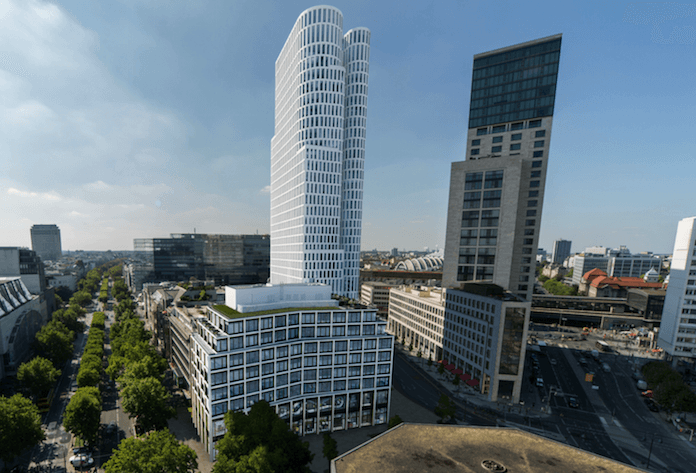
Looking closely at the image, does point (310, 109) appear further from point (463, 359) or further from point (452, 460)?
point (452, 460)

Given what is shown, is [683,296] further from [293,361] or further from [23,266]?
[23,266]

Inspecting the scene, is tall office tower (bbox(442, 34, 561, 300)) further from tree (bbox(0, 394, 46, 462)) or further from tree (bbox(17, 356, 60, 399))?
tree (bbox(17, 356, 60, 399))

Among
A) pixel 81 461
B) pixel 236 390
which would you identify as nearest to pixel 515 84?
pixel 236 390

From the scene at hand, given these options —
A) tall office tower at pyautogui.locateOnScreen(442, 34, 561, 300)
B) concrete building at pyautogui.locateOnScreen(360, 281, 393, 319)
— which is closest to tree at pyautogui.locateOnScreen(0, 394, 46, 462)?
tall office tower at pyautogui.locateOnScreen(442, 34, 561, 300)

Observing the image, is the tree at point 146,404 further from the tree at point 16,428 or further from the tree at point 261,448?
the tree at point 261,448

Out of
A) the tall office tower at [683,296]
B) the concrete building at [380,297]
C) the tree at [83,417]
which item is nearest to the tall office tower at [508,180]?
the tall office tower at [683,296]

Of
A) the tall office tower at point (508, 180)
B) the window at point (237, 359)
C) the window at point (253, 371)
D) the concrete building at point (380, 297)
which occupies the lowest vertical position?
the concrete building at point (380, 297)
